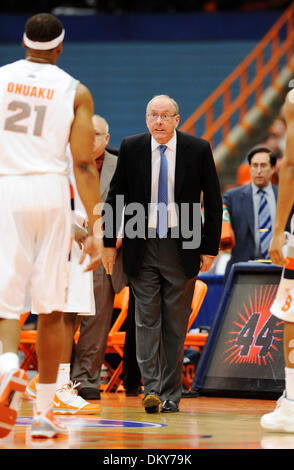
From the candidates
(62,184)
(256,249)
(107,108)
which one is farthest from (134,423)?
(107,108)

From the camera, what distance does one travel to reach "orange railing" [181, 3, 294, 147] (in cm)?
2045

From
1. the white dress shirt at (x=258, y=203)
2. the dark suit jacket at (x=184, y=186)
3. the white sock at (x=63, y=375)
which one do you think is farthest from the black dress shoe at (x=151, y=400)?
the white dress shirt at (x=258, y=203)

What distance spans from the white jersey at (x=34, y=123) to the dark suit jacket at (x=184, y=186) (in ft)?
6.45

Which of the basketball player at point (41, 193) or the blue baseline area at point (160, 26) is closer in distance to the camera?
the basketball player at point (41, 193)

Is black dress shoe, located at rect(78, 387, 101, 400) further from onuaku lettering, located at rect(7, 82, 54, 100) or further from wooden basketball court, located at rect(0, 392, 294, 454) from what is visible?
onuaku lettering, located at rect(7, 82, 54, 100)

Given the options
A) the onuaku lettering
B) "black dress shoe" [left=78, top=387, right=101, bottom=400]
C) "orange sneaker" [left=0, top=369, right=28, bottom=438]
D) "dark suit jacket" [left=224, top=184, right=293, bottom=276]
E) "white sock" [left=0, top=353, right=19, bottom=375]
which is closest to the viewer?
"orange sneaker" [left=0, top=369, right=28, bottom=438]

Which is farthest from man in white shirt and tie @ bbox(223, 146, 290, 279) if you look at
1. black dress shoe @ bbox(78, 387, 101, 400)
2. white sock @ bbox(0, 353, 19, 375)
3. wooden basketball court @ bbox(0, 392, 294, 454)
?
white sock @ bbox(0, 353, 19, 375)

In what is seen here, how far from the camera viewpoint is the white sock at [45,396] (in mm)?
5316

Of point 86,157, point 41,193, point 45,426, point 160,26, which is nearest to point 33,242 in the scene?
point 41,193

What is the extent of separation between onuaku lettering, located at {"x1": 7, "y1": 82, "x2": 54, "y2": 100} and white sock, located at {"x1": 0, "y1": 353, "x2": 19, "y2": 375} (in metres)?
1.42

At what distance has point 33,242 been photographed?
16.9 feet

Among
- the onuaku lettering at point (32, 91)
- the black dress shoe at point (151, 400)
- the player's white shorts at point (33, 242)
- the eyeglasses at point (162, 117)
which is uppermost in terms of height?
the eyeglasses at point (162, 117)

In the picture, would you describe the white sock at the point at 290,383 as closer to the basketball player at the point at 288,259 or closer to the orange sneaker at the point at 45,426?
the basketball player at the point at 288,259

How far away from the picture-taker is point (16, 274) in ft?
16.6
